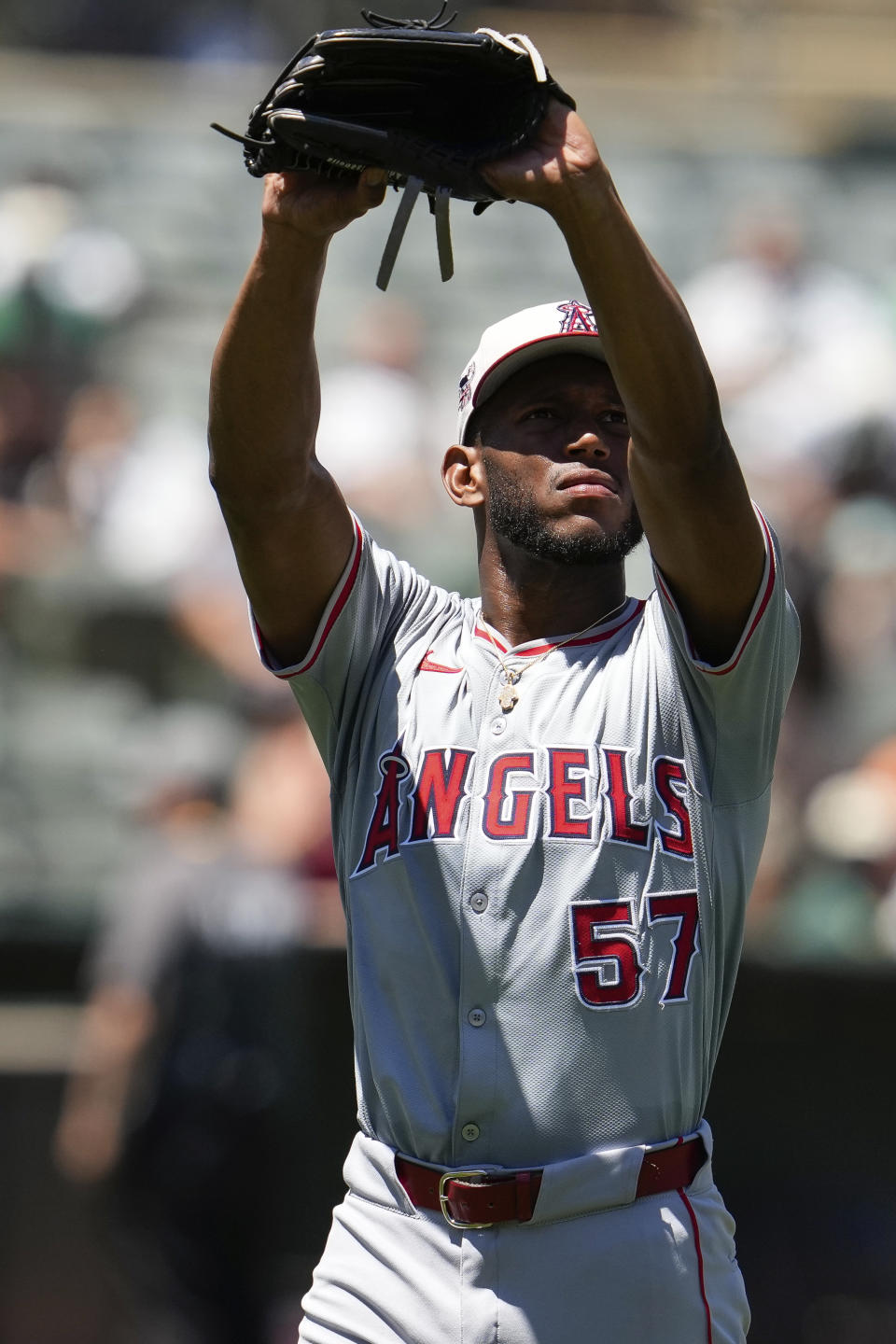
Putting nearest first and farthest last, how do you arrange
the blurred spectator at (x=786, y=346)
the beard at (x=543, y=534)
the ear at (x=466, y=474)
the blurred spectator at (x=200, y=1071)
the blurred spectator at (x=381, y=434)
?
the beard at (x=543, y=534)
the ear at (x=466, y=474)
the blurred spectator at (x=200, y=1071)
the blurred spectator at (x=381, y=434)
the blurred spectator at (x=786, y=346)

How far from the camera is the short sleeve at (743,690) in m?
2.21

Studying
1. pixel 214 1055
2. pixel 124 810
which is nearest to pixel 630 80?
pixel 124 810

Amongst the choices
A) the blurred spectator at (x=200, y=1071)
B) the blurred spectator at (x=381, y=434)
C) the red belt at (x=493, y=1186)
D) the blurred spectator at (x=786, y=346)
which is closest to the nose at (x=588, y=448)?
the red belt at (x=493, y=1186)

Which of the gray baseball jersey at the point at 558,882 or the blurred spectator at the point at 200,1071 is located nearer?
the gray baseball jersey at the point at 558,882

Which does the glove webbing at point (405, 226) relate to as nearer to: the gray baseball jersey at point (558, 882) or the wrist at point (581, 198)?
the wrist at point (581, 198)

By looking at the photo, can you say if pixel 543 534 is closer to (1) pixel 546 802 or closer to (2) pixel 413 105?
(1) pixel 546 802

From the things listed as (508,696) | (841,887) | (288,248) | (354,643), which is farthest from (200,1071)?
(288,248)

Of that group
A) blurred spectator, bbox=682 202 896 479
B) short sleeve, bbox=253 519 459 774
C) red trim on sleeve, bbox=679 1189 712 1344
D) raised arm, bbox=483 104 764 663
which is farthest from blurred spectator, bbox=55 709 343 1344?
raised arm, bbox=483 104 764 663

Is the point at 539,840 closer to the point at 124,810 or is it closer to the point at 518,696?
the point at 518,696

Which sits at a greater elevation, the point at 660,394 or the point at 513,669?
the point at 660,394

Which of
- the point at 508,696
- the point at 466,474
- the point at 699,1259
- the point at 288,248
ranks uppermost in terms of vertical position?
the point at 288,248

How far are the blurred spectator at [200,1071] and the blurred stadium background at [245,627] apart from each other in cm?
1

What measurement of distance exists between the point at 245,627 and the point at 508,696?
3940 mm

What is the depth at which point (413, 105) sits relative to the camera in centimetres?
213
